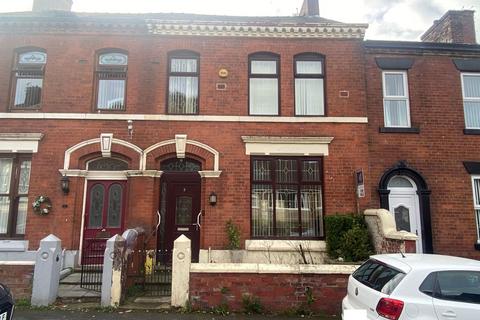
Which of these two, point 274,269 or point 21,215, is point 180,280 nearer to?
point 274,269

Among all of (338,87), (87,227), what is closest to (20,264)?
(87,227)

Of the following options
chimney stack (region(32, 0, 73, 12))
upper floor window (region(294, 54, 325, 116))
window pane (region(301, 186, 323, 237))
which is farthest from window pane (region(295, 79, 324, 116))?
chimney stack (region(32, 0, 73, 12))

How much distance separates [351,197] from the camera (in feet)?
36.3

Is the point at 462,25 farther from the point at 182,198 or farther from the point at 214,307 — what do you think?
the point at 214,307

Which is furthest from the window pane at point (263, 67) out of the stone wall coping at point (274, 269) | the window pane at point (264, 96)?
the stone wall coping at point (274, 269)

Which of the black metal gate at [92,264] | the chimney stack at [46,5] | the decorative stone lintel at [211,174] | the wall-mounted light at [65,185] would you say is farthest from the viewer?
the chimney stack at [46,5]

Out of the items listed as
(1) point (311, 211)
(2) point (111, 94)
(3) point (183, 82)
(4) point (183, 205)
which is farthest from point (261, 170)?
(2) point (111, 94)

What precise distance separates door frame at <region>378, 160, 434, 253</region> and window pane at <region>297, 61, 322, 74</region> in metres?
3.87

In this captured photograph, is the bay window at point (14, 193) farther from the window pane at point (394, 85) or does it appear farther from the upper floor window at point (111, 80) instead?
the window pane at point (394, 85)

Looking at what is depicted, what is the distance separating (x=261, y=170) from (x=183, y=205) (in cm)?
258

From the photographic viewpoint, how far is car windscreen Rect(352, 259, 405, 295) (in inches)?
189

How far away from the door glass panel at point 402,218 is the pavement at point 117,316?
5.40 metres

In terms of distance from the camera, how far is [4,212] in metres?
10.8

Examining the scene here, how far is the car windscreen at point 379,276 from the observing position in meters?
4.80
